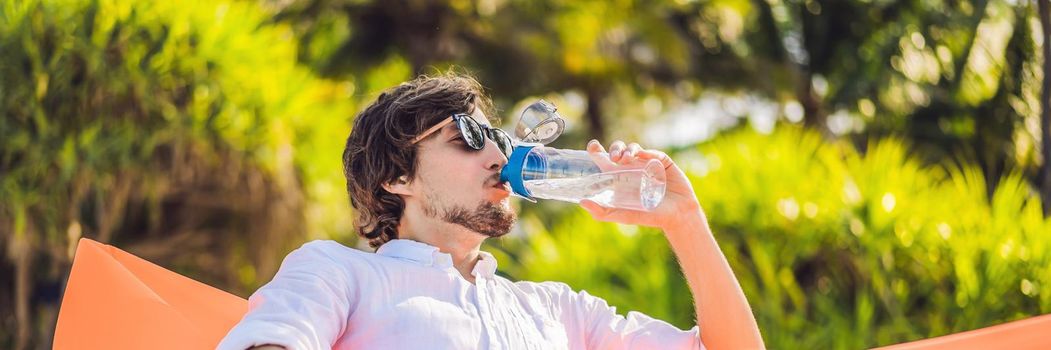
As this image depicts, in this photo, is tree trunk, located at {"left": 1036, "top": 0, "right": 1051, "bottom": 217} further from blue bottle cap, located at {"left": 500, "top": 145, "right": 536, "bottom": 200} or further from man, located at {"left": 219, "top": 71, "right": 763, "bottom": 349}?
blue bottle cap, located at {"left": 500, "top": 145, "right": 536, "bottom": 200}

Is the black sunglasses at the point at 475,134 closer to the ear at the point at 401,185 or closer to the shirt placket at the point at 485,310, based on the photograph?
the ear at the point at 401,185

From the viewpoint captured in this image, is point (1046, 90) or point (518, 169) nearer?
point (518, 169)

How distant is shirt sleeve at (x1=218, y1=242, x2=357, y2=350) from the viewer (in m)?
2.09

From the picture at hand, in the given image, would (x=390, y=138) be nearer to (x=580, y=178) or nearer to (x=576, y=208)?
(x=580, y=178)

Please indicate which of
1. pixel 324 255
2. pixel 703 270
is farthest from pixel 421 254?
pixel 703 270

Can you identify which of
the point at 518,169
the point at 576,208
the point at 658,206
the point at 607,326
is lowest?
the point at 576,208

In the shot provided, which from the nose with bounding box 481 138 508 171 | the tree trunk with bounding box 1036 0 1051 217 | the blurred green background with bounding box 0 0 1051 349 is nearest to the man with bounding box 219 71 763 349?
the nose with bounding box 481 138 508 171

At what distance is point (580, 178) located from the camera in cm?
276

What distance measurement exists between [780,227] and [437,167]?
4159mm

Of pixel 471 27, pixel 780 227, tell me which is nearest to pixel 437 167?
pixel 780 227

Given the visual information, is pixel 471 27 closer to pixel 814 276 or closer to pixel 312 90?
pixel 312 90

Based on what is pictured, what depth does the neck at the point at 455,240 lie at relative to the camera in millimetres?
2629

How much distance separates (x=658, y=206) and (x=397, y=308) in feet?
2.02

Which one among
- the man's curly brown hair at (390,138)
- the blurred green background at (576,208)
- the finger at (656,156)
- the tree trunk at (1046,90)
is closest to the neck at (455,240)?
the man's curly brown hair at (390,138)
